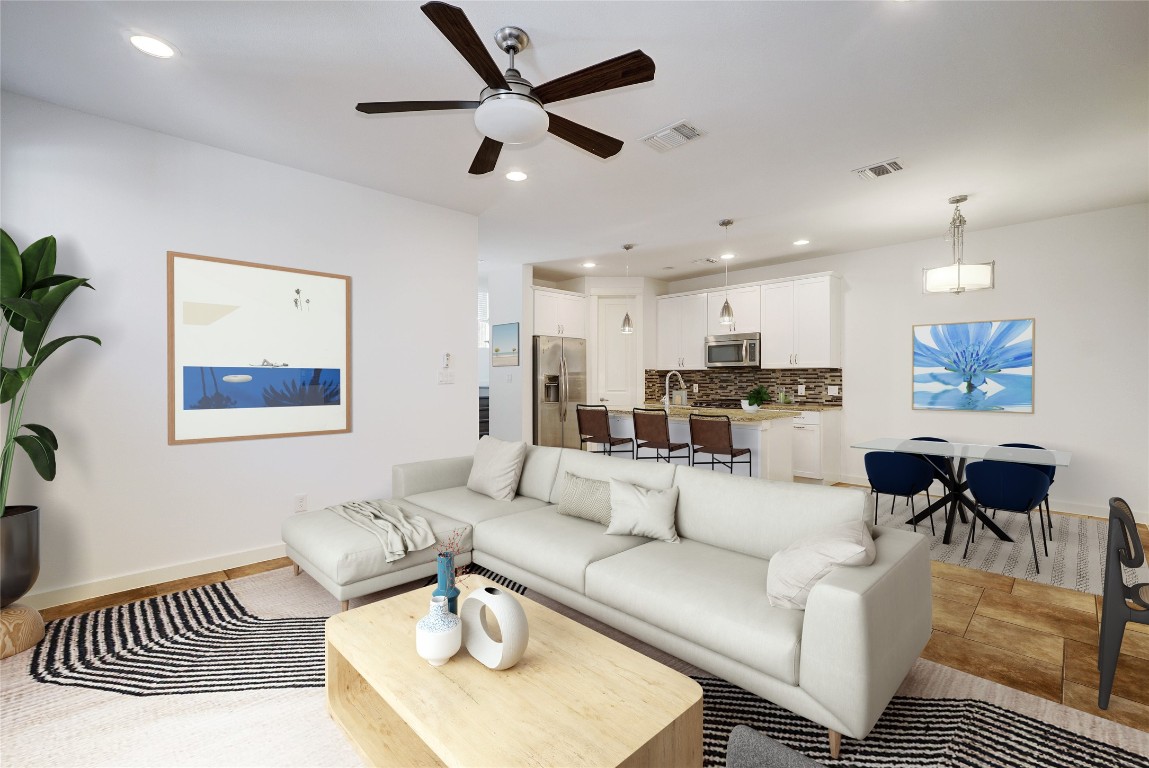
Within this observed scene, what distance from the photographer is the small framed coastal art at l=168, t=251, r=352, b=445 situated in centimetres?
330

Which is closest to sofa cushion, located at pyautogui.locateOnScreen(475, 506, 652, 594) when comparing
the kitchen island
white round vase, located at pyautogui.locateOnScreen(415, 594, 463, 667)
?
white round vase, located at pyautogui.locateOnScreen(415, 594, 463, 667)

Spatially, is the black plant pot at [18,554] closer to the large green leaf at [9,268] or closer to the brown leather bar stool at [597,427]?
the large green leaf at [9,268]

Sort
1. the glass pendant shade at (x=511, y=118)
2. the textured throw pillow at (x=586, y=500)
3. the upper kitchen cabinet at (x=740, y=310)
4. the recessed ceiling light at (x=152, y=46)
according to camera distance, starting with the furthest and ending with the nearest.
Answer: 1. the upper kitchen cabinet at (x=740, y=310)
2. the textured throw pillow at (x=586, y=500)
3. the recessed ceiling light at (x=152, y=46)
4. the glass pendant shade at (x=511, y=118)

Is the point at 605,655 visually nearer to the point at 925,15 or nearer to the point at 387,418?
the point at 925,15

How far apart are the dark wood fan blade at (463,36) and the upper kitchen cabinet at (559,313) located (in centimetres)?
494

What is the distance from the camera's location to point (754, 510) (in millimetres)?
2561

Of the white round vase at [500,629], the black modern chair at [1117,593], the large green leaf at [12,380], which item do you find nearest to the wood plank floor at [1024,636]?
the black modern chair at [1117,593]

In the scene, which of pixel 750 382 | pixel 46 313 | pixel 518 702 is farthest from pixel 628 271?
pixel 518 702

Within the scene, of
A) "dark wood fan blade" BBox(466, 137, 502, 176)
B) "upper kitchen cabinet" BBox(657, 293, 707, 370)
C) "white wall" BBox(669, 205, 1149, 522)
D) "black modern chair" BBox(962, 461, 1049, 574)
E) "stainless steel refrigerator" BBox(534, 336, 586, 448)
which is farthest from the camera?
"upper kitchen cabinet" BBox(657, 293, 707, 370)

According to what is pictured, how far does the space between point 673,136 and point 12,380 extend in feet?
11.6

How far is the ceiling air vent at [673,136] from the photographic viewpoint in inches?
121

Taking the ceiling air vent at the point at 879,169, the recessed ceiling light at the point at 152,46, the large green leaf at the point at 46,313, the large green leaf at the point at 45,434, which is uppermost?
the recessed ceiling light at the point at 152,46

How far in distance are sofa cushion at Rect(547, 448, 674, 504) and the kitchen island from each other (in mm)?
2115

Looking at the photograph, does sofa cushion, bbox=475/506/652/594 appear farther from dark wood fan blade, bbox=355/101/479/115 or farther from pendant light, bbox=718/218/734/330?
pendant light, bbox=718/218/734/330
